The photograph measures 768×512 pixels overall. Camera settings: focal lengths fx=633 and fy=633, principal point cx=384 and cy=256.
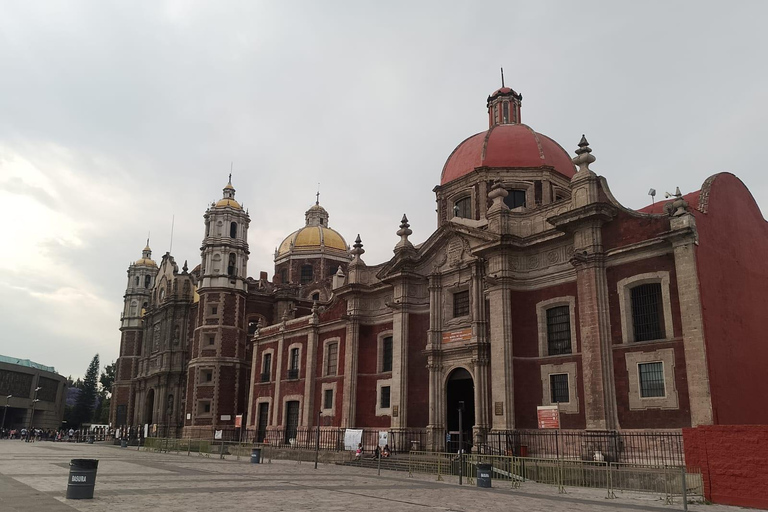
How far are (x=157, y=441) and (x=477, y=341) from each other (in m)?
25.4

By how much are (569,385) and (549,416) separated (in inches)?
87.1

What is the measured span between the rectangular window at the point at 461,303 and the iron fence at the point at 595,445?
6534 mm

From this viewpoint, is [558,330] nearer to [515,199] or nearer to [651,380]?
[651,380]

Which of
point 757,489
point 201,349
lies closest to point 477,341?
point 757,489

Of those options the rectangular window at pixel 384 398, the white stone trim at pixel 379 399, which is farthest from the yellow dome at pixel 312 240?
the rectangular window at pixel 384 398

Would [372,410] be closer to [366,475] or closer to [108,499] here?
[366,475]

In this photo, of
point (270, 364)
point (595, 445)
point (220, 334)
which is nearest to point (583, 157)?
point (595, 445)

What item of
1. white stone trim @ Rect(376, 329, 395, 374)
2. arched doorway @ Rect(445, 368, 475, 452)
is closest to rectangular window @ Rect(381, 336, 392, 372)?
white stone trim @ Rect(376, 329, 395, 374)

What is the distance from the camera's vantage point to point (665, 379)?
69.2 ft

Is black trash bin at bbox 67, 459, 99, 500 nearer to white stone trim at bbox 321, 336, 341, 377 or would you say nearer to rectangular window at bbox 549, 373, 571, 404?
rectangular window at bbox 549, 373, 571, 404

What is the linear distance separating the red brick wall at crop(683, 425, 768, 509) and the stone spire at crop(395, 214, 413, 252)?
1845 cm

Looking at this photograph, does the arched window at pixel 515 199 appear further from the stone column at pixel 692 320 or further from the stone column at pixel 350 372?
the stone column at pixel 692 320

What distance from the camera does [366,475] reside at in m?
23.1

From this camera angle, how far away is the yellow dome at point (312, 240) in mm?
62862
